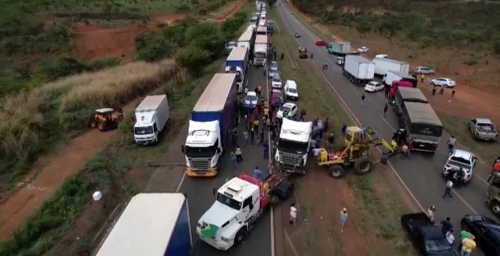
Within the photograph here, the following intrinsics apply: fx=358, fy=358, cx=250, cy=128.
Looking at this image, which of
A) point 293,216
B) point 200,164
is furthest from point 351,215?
point 200,164

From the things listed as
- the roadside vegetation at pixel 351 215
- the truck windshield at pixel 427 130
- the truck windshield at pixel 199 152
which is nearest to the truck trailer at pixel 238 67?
the roadside vegetation at pixel 351 215

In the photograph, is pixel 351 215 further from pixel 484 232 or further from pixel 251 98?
pixel 251 98

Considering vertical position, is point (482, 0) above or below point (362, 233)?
Result: above

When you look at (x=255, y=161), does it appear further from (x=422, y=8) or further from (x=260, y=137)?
(x=422, y=8)

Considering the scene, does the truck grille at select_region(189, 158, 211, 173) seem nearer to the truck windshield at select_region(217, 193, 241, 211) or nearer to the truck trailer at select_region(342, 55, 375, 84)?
the truck windshield at select_region(217, 193, 241, 211)

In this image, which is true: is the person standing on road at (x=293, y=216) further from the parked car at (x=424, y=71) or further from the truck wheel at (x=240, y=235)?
the parked car at (x=424, y=71)

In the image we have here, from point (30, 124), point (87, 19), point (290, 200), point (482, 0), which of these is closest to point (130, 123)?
→ point (30, 124)
